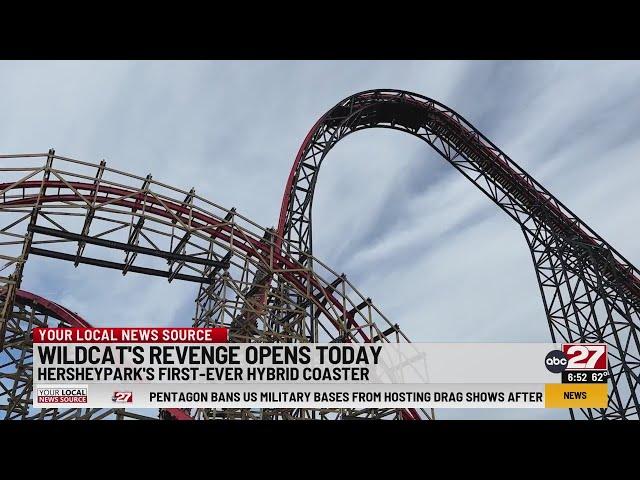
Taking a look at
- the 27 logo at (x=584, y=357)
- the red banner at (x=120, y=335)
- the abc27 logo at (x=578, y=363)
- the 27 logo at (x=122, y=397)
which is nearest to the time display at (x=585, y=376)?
the abc27 logo at (x=578, y=363)

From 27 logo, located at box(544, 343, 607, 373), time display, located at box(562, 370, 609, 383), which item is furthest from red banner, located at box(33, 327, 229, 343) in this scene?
time display, located at box(562, 370, 609, 383)

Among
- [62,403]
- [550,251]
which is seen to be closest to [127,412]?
[62,403]

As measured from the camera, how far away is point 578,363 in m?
11.6

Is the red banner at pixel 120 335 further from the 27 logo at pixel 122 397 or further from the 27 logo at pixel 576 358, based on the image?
the 27 logo at pixel 576 358

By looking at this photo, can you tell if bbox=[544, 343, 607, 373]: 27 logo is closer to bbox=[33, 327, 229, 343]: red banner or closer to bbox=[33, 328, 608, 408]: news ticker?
bbox=[33, 328, 608, 408]: news ticker

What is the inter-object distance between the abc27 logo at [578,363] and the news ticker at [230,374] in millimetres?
41

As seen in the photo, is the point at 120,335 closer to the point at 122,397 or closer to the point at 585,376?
the point at 122,397

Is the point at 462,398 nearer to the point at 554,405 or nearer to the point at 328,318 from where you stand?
the point at 554,405

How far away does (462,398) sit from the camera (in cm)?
1024

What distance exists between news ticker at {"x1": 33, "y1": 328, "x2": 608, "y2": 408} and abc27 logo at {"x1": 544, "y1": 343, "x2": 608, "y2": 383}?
41 mm

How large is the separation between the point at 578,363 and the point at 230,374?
22.9 ft

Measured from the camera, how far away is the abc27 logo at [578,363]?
11.0 m

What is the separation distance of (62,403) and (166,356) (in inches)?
77.3

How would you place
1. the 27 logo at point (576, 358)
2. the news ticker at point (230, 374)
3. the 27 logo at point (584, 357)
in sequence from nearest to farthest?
the news ticker at point (230, 374), the 27 logo at point (576, 358), the 27 logo at point (584, 357)
